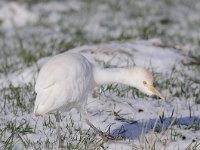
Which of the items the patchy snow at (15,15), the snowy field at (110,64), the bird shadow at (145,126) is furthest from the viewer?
the patchy snow at (15,15)

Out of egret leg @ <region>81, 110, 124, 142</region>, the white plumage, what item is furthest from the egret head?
egret leg @ <region>81, 110, 124, 142</region>

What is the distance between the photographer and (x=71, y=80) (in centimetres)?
470

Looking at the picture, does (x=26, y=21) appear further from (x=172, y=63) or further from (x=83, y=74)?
(x=83, y=74)

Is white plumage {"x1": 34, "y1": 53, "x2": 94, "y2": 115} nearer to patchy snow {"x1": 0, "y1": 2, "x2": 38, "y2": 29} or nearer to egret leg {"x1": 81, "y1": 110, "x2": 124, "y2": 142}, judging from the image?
egret leg {"x1": 81, "y1": 110, "x2": 124, "y2": 142}

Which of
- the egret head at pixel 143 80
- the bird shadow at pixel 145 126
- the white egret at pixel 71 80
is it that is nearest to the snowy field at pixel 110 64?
the bird shadow at pixel 145 126

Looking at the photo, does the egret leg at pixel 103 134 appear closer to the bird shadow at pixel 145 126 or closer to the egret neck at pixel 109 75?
the bird shadow at pixel 145 126

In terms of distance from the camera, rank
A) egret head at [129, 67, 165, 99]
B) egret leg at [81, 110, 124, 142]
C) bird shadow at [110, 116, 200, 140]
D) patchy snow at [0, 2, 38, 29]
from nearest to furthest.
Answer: egret head at [129, 67, 165, 99]
egret leg at [81, 110, 124, 142]
bird shadow at [110, 116, 200, 140]
patchy snow at [0, 2, 38, 29]

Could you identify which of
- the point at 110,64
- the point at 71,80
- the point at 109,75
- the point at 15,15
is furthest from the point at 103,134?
the point at 15,15

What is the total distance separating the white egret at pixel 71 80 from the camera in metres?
4.59

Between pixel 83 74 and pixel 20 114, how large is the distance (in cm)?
125

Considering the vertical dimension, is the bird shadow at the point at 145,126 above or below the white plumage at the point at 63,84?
below

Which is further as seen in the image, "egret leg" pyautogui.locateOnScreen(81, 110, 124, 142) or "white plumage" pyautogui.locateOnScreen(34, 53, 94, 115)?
"egret leg" pyautogui.locateOnScreen(81, 110, 124, 142)

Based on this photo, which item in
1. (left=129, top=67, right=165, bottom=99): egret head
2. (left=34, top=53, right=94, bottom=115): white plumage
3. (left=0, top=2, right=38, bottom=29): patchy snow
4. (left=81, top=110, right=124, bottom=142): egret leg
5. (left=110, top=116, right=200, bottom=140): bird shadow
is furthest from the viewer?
(left=0, top=2, right=38, bottom=29): patchy snow

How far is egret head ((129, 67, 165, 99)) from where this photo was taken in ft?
16.2
